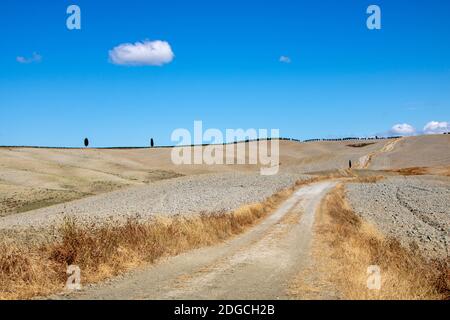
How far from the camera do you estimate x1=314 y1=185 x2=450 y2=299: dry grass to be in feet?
32.9

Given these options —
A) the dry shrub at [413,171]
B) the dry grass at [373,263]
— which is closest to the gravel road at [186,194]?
the dry grass at [373,263]

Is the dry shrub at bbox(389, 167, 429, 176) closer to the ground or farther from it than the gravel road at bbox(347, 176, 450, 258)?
farther from it

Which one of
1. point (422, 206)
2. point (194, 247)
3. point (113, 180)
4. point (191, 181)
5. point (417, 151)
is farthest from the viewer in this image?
point (417, 151)

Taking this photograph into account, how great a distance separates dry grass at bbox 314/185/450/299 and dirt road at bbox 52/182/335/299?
3.08 feet

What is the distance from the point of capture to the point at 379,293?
9.50 metres

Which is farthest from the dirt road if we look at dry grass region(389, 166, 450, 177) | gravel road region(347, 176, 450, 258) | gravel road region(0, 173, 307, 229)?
dry grass region(389, 166, 450, 177)

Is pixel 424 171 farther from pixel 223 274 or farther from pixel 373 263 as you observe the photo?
pixel 223 274

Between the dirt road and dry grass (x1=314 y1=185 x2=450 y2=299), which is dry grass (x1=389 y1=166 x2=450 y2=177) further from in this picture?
the dirt road

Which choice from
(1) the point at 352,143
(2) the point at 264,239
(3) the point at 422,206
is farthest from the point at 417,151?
(2) the point at 264,239

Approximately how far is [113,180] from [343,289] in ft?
232

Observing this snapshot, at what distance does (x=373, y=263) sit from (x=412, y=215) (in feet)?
75.7

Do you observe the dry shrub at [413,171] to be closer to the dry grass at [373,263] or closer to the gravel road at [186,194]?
the gravel road at [186,194]

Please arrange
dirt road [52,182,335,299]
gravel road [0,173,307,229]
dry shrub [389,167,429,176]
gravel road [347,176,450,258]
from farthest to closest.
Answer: dry shrub [389,167,429,176] < gravel road [0,173,307,229] < gravel road [347,176,450,258] < dirt road [52,182,335,299]
